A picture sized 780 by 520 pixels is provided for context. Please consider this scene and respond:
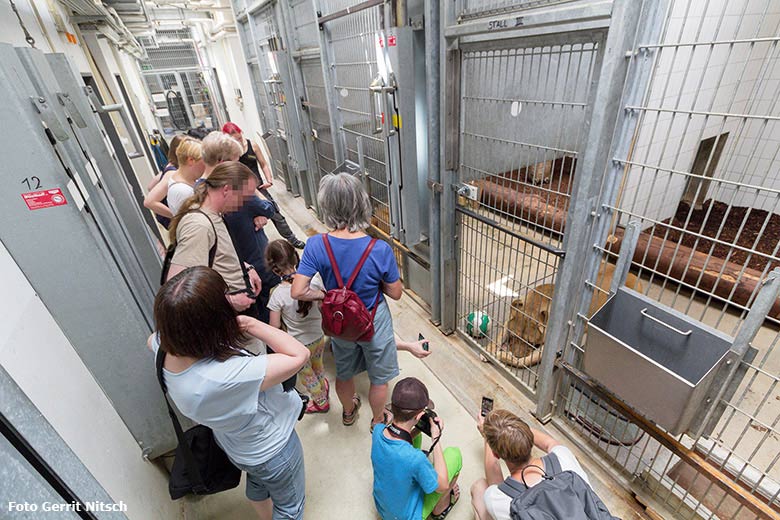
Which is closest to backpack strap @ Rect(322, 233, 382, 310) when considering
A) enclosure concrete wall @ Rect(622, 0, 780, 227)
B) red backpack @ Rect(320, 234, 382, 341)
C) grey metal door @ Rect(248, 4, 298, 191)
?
red backpack @ Rect(320, 234, 382, 341)

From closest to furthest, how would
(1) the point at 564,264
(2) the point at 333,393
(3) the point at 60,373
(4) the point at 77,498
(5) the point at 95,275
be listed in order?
(4) the point at 77,498 < (3) the point at 60,373 < (5) the point at 95,275 < (1) the point at 564,264 < (2) the point at 333,393

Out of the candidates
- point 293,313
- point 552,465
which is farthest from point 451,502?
point 293,313

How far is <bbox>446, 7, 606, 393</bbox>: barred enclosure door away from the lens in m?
1.57

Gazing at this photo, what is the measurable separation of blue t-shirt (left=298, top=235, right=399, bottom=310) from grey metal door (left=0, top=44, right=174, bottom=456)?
2.56 feet

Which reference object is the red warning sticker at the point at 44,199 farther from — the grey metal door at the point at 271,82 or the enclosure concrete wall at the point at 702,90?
the grey metal door at the point at 271,82

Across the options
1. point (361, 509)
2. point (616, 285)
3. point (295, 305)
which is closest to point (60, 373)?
point (295, 305)

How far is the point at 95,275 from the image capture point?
1397mm

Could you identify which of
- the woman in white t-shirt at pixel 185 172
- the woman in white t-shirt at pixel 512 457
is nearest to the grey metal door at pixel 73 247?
the woman in white t-shirt at pixel 185 172

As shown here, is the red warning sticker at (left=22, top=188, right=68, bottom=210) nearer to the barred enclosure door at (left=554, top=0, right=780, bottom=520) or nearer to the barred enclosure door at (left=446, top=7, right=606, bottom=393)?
the barred enclosure door at (left=446, top=7, right=606, bottom=393)

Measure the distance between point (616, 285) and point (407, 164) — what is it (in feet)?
4.99

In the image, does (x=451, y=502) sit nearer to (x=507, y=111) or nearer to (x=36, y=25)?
(x=507, y=111)

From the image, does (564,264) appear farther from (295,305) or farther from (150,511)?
(150,511)

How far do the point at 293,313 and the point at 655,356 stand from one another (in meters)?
1.76

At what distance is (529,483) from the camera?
134 centimetres
